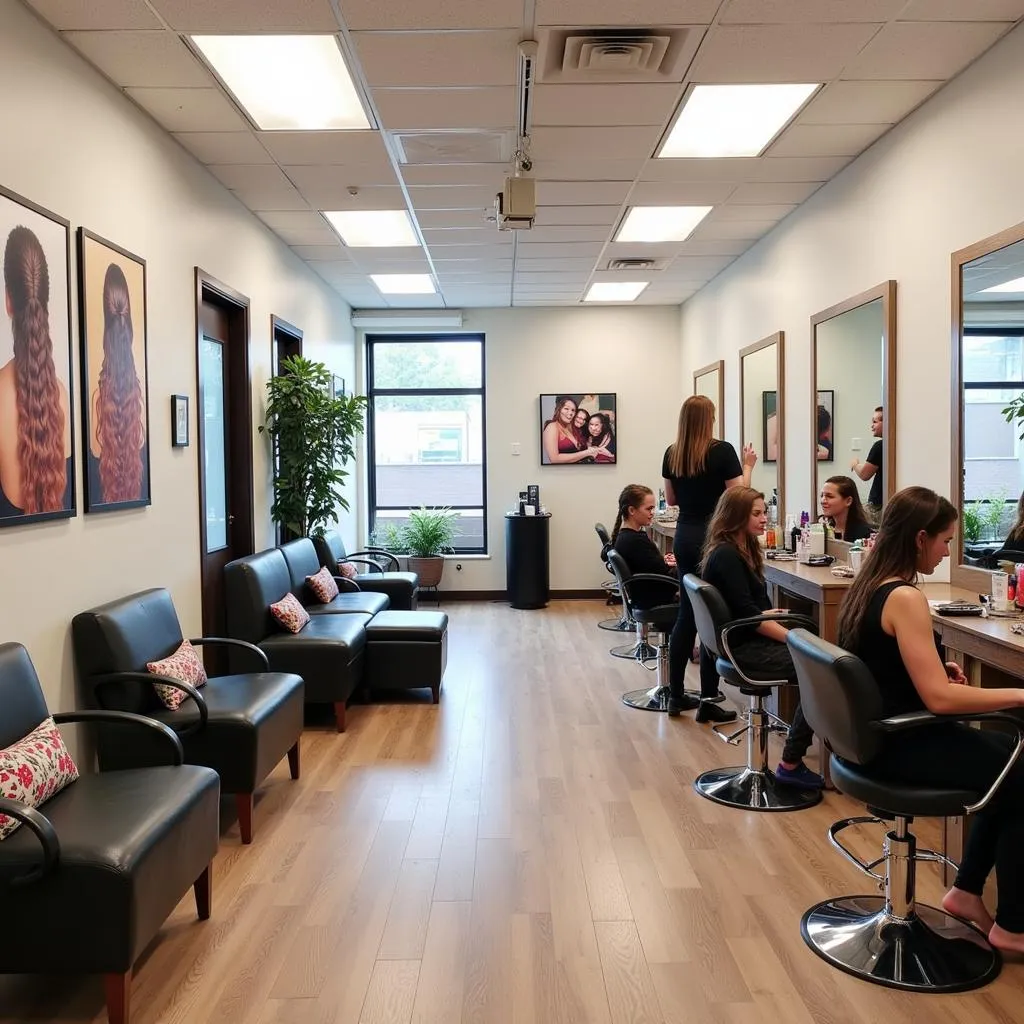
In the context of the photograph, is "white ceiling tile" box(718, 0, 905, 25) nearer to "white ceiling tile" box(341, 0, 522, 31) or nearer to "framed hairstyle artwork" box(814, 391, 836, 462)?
"white ceiling tile" box(341, 0, 522, 31)

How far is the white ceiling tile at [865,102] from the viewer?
12.1ft

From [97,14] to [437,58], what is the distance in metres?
1.17

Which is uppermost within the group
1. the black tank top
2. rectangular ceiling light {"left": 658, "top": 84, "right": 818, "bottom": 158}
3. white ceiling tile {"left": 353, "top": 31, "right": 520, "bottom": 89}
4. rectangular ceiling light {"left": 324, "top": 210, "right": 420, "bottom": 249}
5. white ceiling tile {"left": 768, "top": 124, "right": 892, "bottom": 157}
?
rectangular ceiling light {"left": 324, "top": 210, "right": 420, "bottom": 249}

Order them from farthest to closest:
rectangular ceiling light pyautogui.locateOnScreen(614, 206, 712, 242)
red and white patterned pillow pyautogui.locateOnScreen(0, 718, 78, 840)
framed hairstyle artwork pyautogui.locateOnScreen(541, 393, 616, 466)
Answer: framed hairstyle artwork pyautogui.locateOnScreen(541, 393, 616, 466) → rectangular ceiling light pyautogui.locateOnScreen(614, 206, 712, 242) → red and white patterned pillow pyautogui.locateOnScreen(0, 718, 78, 840)

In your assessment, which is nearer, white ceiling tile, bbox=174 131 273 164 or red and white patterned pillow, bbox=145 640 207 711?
red and white patterned pillow, bbox=145 640 207 711

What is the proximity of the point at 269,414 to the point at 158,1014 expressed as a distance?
4.06 meters

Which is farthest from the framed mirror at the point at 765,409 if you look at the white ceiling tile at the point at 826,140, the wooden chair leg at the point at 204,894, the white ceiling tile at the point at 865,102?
the wooden chair leg at the point at 204,894

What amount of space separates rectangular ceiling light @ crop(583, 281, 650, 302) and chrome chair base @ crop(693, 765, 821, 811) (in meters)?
5.12

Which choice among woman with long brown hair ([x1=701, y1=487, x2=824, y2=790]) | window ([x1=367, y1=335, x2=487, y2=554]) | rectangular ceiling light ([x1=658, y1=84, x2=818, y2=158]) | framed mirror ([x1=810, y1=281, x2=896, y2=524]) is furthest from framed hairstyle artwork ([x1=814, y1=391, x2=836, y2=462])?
window ([x1=367, y1=335, x2=487, y2=554])

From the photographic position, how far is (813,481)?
17.3 ft

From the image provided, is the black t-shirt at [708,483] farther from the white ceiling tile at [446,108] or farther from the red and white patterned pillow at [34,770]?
the red and white patterned pillow at [34,770]

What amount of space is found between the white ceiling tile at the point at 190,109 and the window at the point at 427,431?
5.19 meters

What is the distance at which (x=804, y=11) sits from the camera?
10.1 ft

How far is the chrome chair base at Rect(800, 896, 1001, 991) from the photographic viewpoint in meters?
2.31
